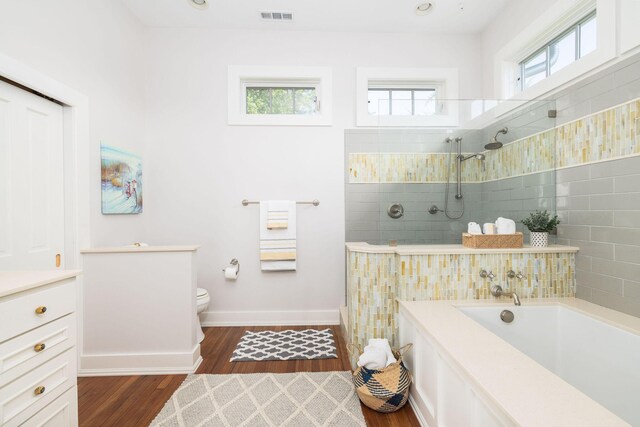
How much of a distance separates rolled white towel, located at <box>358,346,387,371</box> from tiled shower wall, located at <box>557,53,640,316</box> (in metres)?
1.29

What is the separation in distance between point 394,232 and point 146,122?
2438 millimetres

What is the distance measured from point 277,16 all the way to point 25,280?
258 centimetres

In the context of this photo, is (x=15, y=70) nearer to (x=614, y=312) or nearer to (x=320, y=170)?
(x=320, y=170)

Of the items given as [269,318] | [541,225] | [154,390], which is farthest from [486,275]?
[154,390]

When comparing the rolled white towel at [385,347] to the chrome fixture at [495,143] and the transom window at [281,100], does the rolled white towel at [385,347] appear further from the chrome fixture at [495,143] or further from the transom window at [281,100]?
the transom window at [281,100]

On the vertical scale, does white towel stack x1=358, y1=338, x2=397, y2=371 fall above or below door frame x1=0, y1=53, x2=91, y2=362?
below

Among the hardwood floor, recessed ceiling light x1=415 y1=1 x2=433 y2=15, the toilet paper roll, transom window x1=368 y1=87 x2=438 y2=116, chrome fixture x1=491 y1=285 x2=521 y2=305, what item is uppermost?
recessed ceiling light x1=415 y1=1 x2=433 y2=15

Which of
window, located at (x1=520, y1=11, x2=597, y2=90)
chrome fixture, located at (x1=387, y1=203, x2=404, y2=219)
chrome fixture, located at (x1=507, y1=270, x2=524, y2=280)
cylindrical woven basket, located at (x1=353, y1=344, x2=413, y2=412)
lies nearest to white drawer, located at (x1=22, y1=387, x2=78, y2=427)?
cylindrical woven basket, located at (x1=353, y1=344, x2=413, y2=412)

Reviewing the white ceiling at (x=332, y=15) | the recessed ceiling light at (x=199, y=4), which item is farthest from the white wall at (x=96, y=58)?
the recessed ceiling light at (x=199, y=4)

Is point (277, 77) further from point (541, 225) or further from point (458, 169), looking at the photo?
point (541, 225)

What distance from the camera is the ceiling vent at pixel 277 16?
8.51 feet

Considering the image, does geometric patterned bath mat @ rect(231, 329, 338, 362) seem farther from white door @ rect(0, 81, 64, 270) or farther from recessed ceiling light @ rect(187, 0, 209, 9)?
recessed ceiling light @ rect(187, 0, 209, 9)

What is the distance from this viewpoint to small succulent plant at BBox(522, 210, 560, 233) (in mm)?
1942

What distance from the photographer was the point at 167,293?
6.54ft
